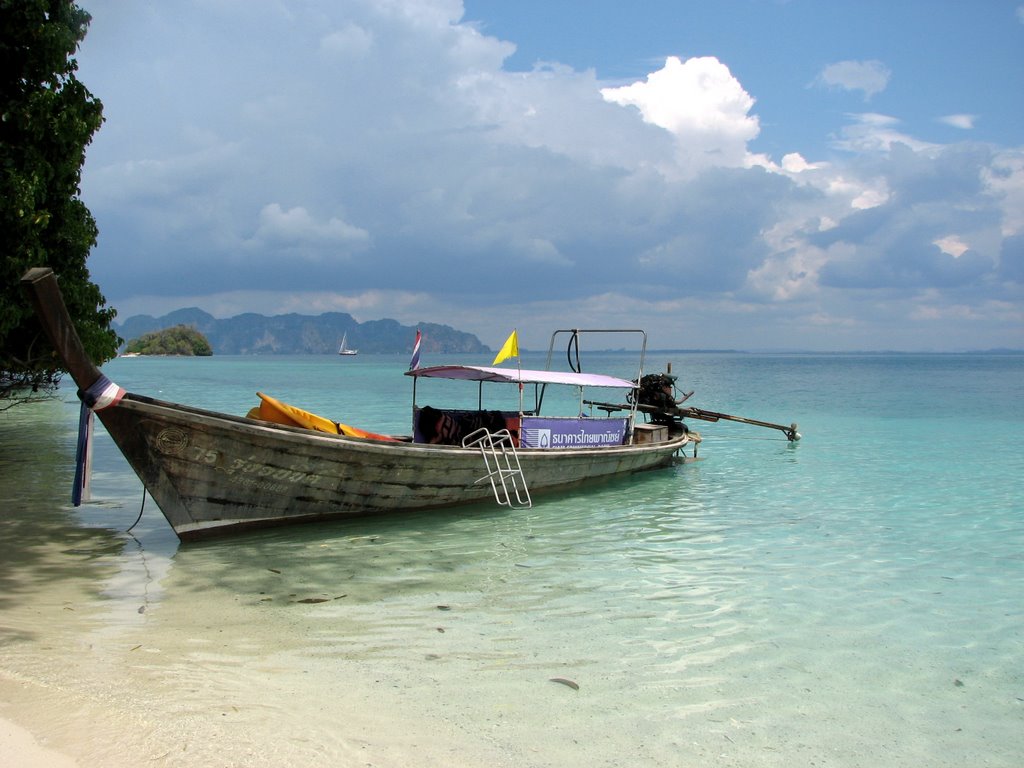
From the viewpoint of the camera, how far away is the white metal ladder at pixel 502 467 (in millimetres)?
10336

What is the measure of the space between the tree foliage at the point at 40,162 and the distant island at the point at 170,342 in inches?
6367

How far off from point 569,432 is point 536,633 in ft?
21.5

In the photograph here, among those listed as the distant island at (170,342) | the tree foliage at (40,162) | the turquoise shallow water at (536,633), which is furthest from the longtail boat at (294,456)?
the distant island at (170,342)

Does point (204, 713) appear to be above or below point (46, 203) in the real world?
below

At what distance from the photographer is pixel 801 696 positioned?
4.99m

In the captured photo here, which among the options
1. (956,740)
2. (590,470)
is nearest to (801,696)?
(956,740)

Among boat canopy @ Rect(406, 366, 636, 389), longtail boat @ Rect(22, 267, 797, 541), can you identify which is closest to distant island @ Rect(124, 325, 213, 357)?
boat canopy @ Rect(406, 366, 636, 389)

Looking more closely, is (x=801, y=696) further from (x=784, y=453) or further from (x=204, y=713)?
(x=784, y=453)

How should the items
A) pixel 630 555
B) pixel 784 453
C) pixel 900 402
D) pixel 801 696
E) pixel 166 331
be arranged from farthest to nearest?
1. pixel 166 331
2. pixel 900 402
3. pixel 784 453
4. pixel 630 555
5. pixel 801 696

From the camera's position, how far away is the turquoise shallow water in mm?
4234

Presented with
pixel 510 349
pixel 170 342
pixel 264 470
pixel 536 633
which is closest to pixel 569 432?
pixel 510 349

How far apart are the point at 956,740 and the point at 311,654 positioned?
13.6 feet

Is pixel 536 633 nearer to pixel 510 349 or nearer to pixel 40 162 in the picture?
pixel 510 349

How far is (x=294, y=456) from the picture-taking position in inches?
332
